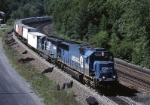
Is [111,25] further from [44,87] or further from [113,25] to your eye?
[44,87]

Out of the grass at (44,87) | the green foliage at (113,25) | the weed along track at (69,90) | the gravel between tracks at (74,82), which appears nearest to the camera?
the weed along track at (69,90)

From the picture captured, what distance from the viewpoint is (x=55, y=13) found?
7662 centimetres

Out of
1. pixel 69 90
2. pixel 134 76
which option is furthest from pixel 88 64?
pixel 134 76

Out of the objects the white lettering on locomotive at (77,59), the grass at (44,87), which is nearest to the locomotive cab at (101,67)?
the white lettering on locomotive at (77,59)

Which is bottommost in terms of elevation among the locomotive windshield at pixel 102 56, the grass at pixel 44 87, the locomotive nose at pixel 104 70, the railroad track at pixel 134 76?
the grass at pixel 44 87

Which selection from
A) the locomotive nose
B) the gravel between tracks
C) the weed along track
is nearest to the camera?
the weed along track

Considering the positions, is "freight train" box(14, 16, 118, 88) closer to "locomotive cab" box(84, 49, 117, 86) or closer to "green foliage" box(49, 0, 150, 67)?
"locomotive cab" box(84, 49, 117, 86)

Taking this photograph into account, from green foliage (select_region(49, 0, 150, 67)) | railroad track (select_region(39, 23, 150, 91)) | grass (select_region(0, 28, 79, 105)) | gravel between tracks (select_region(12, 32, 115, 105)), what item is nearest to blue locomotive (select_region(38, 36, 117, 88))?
gravel between tracks (select_region(12, 32, 115, 105))

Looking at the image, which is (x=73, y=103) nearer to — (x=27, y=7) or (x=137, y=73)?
(x=137, y=73)

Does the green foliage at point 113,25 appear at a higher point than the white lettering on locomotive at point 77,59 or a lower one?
higher

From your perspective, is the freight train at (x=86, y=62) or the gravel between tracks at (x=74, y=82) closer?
the gravel between tracks at (x=74, y=82)

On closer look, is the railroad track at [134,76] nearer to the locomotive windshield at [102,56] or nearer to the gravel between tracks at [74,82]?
the locomotive windshield at [102,56]

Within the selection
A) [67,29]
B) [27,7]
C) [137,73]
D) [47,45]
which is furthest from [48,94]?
[27,7]

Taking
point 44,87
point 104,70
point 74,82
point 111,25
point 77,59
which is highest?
point 111,25
